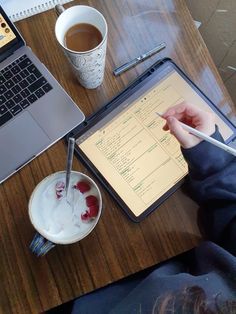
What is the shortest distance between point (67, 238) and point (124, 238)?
0.33 feet

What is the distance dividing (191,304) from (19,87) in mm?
452

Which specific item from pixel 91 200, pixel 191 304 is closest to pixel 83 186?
pixel 91 200

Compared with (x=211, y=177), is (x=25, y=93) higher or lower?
higher

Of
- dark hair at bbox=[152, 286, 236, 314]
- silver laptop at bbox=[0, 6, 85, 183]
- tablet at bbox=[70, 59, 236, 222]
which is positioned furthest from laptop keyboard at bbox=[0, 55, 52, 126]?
dark hair at bbox=[152, 286, 236, 314]

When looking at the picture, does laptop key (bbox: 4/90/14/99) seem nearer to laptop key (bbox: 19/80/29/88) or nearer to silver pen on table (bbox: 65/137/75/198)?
laptop key (bbox: 19/80/29/88)

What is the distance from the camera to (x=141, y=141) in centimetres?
66

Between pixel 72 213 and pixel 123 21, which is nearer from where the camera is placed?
→ pixel 72 213

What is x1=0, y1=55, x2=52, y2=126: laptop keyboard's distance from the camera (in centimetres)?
65

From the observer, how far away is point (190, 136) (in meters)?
0.59

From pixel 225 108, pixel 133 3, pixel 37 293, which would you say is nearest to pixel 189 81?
pixel 225 108

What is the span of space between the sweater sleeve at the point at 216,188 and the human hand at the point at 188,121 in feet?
0.05

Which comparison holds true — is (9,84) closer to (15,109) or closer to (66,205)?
(15,109)

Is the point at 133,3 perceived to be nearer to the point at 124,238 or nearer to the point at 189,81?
the point at 189,81

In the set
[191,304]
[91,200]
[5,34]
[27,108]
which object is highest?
[5,34]
